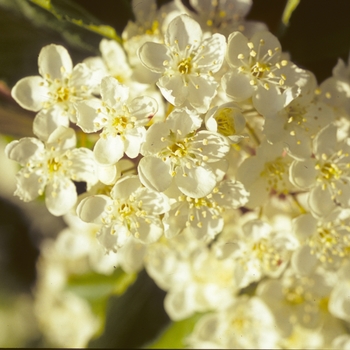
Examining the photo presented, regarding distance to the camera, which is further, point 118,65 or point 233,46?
point 118,65

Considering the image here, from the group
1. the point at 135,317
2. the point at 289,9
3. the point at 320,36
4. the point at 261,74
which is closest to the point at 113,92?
the point at 261,74

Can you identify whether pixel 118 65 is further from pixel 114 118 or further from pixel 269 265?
pixel 269 265

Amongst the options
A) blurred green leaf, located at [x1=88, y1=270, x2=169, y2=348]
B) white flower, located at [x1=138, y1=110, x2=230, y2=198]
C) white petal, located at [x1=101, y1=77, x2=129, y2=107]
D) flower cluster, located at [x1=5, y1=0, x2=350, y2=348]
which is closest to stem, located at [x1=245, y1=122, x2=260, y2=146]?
flower cluster, located at [x1=5, y1=0, x2=350, y2=348]

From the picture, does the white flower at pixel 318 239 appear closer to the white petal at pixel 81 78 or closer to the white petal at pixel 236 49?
the white petal at pixel 236 49

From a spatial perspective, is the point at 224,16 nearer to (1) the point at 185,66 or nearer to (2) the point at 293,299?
(1) the point at 185,66

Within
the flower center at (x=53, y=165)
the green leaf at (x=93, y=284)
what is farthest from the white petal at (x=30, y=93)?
the green leaf at (x=93, y=284)

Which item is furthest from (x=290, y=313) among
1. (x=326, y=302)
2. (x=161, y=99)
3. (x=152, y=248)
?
(x=161, y=99)
